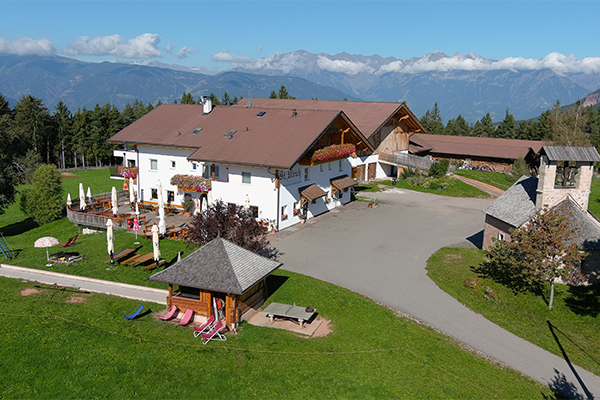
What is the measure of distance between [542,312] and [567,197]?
6922 mm

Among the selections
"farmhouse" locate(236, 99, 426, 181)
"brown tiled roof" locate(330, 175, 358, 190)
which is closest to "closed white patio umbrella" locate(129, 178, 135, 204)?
"farmhouse" locate(236, 99, 426, 181)

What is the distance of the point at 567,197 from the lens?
23.4 m

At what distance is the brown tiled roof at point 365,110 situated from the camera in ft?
162

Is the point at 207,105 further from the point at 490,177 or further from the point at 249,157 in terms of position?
the point at 490,177

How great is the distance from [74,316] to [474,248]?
22.2 metres

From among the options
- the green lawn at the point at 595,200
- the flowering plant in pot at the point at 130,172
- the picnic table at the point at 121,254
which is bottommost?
the picnic table at the point at 121,254

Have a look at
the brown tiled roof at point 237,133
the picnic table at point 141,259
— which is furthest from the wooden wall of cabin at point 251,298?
the brown tiled roof at point 237,133

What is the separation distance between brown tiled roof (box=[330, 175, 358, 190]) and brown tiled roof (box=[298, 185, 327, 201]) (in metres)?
2.69

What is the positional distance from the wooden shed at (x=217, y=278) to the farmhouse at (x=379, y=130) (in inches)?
1197

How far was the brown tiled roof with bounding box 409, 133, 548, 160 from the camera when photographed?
192ft

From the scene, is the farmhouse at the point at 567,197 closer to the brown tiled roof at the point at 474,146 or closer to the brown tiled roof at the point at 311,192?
the brown tiled roof at the point at 311,192

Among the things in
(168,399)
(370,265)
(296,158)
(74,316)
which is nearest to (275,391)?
(168,399)

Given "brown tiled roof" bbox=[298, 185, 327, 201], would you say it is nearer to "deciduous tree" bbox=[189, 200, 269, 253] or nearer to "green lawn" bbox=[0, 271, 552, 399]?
"deciduous tree" bbox=[189, 200, 269, 253]

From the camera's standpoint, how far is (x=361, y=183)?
4984 centimetres
